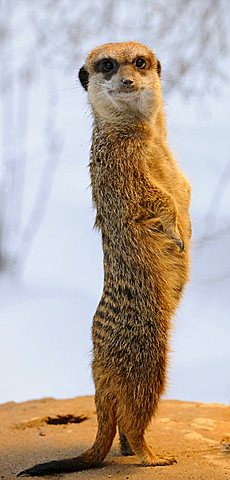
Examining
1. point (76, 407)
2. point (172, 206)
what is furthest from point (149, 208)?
point (76, 407)

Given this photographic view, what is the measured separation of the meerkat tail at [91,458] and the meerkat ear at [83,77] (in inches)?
40.2

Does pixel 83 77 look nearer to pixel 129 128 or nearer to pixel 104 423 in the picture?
pixel 129 128

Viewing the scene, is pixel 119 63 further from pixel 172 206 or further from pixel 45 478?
pixel 45 478

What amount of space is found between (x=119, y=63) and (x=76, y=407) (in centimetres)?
169

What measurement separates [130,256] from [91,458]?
2.05 feet

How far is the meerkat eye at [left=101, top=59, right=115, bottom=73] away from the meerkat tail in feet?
3.31

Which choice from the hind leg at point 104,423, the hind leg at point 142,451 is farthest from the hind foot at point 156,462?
the hind leg at point 104,423

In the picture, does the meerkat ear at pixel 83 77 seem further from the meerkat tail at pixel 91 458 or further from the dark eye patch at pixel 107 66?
the meerkat tail at pixel 91 458

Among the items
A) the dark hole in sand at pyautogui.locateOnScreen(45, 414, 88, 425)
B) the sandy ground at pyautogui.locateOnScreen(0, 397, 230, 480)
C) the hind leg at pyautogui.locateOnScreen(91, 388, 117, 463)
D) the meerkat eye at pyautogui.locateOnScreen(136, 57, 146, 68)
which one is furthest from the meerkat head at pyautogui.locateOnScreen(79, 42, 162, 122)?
the dark hole in sand at pyautogui.locateOnScreen(45, 414, 88, 425)

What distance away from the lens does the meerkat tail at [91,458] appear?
2.85 m

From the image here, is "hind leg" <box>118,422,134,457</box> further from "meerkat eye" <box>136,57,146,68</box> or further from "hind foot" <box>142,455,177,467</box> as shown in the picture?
"meerkat eye" <box>136,57,146,68</box>

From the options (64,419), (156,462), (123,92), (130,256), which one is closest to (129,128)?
(123,92)

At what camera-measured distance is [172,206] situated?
2828 mm

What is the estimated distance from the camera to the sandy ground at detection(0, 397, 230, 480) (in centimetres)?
279
